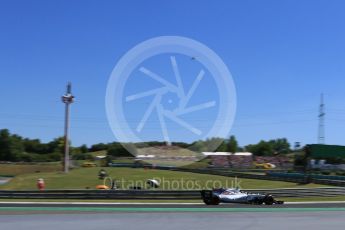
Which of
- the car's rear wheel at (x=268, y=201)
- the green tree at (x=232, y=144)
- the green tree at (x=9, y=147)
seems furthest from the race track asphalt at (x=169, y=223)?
the green tree at (x=232, y=144)

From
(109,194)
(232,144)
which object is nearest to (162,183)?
(109,194)

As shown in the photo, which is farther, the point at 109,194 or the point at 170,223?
the point at 109,194

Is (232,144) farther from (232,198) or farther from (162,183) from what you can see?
(232,198)

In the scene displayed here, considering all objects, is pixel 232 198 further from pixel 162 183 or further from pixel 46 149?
pixel 46 149

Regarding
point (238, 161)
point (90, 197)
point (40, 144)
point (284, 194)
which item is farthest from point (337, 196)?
point (40, 144)

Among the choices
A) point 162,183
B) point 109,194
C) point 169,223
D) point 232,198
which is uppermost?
point 169,223

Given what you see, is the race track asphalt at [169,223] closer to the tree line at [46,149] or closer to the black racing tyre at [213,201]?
the black racing tyre at [213,201]

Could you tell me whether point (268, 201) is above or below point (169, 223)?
below

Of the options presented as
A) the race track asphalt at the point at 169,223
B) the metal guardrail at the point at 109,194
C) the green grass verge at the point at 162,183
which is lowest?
the green grass verge at the point at 162,183

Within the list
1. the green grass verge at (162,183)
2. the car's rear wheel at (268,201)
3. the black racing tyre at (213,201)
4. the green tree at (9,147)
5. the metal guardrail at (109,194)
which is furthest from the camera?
the green tree at (9,147)

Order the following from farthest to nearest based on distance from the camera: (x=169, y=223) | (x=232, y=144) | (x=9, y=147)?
(x=232, y=144), (x=9, y=147), (x=169, y=223)

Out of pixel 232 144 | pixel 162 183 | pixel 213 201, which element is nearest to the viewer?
pixel 213 201

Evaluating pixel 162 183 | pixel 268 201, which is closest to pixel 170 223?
pixel 268 201

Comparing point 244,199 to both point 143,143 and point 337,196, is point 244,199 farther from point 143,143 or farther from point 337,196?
point 143,143
